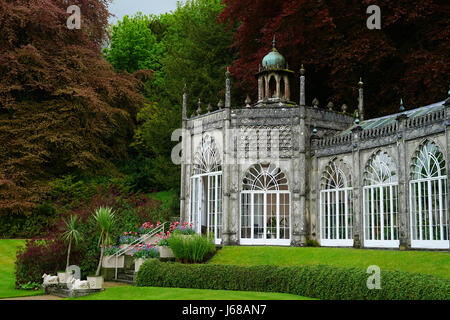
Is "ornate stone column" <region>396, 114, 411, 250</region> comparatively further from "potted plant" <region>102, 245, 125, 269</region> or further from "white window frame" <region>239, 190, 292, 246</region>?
"potted plant" <region>102, 245, 125, 269</region>

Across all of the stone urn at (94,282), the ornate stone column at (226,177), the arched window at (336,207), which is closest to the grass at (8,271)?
the stone urn at (94,282)

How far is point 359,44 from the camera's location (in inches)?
910

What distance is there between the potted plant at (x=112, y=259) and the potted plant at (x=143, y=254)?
75 centimetres

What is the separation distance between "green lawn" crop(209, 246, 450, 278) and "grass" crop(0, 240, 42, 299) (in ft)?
20.4

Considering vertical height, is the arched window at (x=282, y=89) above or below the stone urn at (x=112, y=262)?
above

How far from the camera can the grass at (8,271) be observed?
15047 mm

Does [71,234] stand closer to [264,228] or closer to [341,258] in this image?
[264,228]

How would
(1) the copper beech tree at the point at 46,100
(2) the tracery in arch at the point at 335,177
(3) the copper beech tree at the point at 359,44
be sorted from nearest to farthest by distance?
1. (2) the tracery in arch at the point at 335,177
2. (3) the copper beech tree at the point at 359,44
3. (1) the copper beech tree at the point at 46,100

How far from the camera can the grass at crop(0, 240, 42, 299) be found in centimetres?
1505

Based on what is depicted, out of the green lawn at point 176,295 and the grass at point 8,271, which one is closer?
the green lawn at point 176,295

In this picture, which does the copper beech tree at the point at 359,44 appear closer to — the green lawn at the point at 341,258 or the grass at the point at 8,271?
the green lawn at the point at 341,258

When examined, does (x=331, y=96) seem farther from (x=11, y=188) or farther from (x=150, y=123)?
(x=11, y=188)

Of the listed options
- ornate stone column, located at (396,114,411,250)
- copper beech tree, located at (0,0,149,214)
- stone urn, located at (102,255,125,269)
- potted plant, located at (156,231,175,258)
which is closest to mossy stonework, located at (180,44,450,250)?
ornate stone column, located at (396,114,411,250)

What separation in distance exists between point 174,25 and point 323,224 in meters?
24.2
